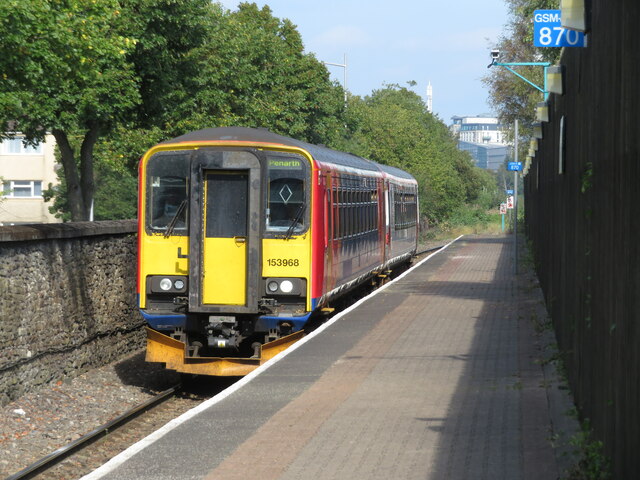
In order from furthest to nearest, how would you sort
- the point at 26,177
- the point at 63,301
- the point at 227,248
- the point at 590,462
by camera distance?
the point at 26,177 → the point at 63,301 → the point at 227,248 → the point at 590,462

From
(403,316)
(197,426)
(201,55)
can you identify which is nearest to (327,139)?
(201,55)

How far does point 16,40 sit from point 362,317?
24.5 ft

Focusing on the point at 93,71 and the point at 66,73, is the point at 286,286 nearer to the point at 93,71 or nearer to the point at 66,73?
the point at 66,73

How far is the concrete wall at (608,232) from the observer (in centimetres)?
528

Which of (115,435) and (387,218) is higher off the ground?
(387,218)

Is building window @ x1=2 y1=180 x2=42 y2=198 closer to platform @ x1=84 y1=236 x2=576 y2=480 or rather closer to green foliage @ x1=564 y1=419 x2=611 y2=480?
platform @ x1=84 y1=236 x2=576 y2=480

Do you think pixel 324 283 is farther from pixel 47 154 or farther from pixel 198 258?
pixel 47 154

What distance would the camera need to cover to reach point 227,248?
47.3ft

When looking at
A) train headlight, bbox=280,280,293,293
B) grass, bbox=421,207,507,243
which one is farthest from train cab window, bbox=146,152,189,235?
grass, bbox=421,207,507,243

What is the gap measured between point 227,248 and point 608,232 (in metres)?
8.49

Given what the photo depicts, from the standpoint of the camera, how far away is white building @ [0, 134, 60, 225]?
235 feet

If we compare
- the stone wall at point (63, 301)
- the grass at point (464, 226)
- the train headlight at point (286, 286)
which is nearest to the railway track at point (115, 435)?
the stone wall at point (63, 301)

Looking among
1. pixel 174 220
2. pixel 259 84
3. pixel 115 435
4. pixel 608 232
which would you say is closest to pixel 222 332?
pixel 174 220

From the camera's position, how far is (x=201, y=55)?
3344 cm
